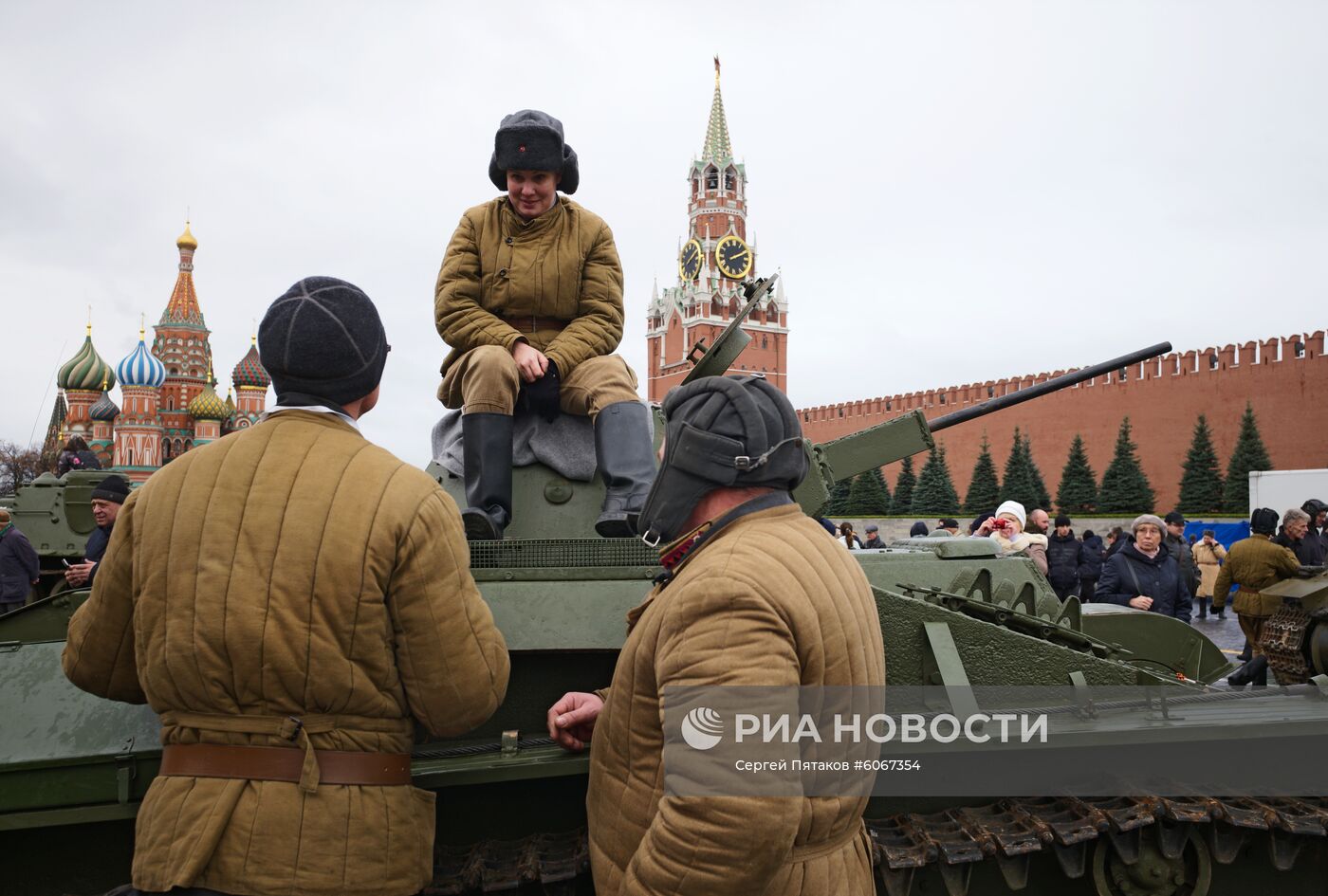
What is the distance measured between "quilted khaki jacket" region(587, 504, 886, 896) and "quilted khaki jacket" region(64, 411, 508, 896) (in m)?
0.45

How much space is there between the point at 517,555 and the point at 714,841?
2.05 m

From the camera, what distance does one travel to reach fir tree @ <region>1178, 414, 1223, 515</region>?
120ft

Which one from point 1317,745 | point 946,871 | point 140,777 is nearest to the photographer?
point 140,777

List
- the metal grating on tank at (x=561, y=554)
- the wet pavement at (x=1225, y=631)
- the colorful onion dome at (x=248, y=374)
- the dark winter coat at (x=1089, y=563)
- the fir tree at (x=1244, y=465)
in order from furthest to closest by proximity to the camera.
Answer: the colorful onion dome at (x=248, y=374) → the fir tree at (x=1244, y=465) → the wet pavement at (x=1225, y=631) → the dark winter coat at (x=1089, y=563) → the metal grating on tank at (x=561, y=554)

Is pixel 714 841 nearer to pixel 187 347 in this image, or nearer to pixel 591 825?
pixel 591 825

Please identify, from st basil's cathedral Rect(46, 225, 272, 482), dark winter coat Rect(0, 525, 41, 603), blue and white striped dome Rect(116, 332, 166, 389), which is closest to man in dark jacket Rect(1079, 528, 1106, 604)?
dark winter coat Rect(0, 525, 41, 603)

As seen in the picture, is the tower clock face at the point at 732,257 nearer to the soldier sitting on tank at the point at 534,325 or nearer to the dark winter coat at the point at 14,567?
the dark winter coat at the point at 14,567

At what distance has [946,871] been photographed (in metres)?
3.77

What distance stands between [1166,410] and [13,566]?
43.0 meters

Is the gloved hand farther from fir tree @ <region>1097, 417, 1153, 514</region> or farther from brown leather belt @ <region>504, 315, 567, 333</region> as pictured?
fir tree @ <region>1097, 417, 1153, 514</region>

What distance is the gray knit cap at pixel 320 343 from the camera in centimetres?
250

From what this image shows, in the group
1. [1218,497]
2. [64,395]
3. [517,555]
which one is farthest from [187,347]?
[517,555]

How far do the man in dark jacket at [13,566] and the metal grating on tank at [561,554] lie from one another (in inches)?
295

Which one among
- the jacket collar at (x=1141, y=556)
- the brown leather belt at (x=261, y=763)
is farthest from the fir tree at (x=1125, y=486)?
the brown leather belt at (x=261, y=763)
